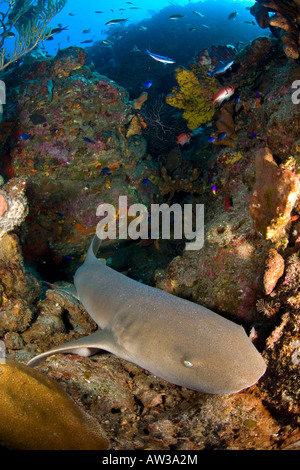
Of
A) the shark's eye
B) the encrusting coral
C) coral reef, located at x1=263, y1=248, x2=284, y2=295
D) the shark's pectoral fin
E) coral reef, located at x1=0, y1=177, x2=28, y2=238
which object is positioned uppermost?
the encrusting coral

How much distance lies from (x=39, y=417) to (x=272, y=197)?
2919 millimetres

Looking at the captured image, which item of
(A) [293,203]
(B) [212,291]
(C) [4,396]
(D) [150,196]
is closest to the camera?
(C) [4,396]

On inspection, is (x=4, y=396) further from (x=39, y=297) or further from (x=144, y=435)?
(x=39, y=297)

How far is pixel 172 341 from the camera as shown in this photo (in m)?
2.27

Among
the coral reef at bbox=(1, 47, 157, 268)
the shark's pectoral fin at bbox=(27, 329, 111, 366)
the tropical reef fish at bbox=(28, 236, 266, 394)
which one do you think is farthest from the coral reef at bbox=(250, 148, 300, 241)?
the coral reef at bbox=(1, 47, 157, 268)

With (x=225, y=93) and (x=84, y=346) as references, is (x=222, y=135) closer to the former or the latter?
(x=225, y=93)

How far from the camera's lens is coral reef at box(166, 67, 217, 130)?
6.75 m

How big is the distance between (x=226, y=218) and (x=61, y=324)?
2.77m

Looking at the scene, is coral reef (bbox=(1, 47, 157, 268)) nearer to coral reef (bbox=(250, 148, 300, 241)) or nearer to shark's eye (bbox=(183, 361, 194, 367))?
coral reef (bbox=(250, 148, 300, 241))

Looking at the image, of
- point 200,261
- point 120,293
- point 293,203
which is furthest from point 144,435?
point 293,203

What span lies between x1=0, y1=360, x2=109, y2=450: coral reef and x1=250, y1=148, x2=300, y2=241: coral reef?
2598mm

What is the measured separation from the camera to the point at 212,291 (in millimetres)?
3604

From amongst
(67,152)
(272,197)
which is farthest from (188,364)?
(67,152)

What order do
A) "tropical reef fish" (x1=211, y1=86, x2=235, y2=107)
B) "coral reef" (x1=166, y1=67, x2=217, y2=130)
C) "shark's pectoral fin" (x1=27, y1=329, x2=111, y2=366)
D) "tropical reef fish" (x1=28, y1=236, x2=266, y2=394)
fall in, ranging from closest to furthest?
1. "tropical reef fish" (x1=28, y1=236, x2=266, y2=394)
2. "shark's pectoral fin" (x1=27, y1=329, x2=111, y2=366)
3. "tropical reef fish" (x1=211, y1=86, x2=235, y2=107)
4. "coral reef" (x1=166, y1=67, x2=217, y2=130)
